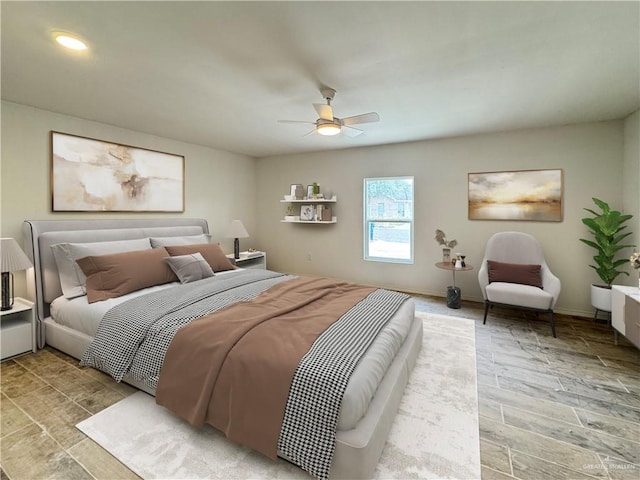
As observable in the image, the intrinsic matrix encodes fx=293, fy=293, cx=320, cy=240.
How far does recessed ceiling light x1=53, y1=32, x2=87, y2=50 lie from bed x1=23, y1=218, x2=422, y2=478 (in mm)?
1894

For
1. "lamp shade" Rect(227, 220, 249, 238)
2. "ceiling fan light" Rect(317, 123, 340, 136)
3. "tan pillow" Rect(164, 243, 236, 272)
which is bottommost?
"tan pillow" Rect(164, 243, 236, 272)

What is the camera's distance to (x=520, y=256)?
152 inches

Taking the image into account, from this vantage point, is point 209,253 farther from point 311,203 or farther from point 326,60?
point 326,60

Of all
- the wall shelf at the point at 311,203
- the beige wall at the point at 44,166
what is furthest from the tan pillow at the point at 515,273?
the beige wall at the point at 44,166

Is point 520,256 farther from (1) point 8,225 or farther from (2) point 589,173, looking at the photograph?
(1) point 8,225

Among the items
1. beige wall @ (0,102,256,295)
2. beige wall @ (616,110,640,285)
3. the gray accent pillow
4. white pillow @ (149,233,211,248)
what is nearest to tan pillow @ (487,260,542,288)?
beige wall @ (616,110,640,285)

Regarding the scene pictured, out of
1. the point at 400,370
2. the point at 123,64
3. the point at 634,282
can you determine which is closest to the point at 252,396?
the point at 400,370

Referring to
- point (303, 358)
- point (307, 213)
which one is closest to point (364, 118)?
point (303, 358)

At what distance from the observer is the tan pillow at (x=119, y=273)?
272cm

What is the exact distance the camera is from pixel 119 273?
281 cm

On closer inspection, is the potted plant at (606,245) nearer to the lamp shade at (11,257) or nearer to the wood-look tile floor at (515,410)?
the wood-look tile floor at (515,410)

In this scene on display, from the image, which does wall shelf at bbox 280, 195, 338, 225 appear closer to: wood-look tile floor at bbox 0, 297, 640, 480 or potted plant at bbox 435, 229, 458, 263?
potted plant at bbox 435, 229, 458, 263

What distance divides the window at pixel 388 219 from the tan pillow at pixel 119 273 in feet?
10.9

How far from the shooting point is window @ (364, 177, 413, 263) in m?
4.85
